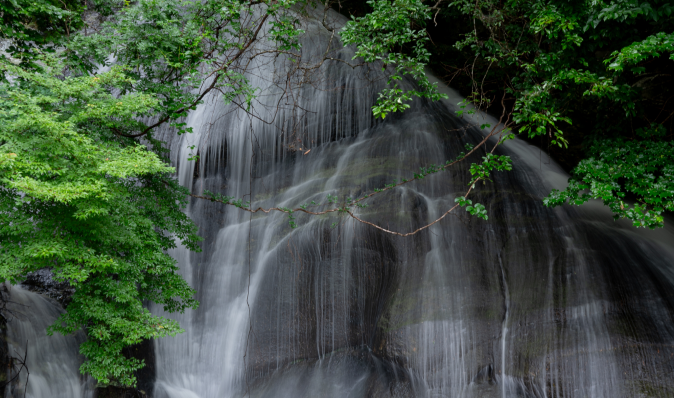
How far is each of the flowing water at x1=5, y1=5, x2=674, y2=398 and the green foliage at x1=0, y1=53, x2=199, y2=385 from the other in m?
1.71

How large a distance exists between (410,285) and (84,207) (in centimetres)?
437

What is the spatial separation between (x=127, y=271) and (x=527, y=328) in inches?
202

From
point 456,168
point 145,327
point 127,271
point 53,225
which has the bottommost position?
point 145,327

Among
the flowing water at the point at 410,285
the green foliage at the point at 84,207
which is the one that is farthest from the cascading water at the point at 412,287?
the green foliage at the point at 84,207

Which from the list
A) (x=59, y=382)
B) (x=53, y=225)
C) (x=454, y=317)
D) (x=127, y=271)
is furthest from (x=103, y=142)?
(x=454, y=317)

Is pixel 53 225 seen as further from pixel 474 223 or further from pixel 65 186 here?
pixel 474 223

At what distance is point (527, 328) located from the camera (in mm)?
5695

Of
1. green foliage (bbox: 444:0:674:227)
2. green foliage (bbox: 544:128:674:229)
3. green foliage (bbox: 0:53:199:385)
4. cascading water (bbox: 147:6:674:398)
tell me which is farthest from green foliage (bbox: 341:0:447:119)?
green foliage (bbox: 0:53:199:385)

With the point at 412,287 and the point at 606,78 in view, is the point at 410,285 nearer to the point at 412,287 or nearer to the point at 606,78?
the point at 412,287

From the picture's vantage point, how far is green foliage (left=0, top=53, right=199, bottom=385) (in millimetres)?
4066

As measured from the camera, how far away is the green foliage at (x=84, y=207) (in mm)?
4066

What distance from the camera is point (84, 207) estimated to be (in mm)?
4176

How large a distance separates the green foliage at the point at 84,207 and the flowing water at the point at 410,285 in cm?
171

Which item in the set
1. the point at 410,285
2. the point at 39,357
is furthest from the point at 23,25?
the point at 410,285
